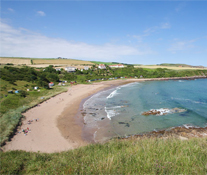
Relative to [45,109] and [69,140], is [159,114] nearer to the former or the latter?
[69,140]

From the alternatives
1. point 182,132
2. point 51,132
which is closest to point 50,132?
point 51,132

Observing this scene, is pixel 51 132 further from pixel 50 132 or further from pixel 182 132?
pixel 182 132

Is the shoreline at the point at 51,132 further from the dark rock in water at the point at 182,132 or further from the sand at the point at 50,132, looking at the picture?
the dark rock in water at the point at 182,132

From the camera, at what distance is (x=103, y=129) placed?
18.7 meters

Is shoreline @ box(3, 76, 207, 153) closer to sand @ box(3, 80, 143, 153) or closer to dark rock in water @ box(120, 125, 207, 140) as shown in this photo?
sand @ box(3, 80, 143, 153)

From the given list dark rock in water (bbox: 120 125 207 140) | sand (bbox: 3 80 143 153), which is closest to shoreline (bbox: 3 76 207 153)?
sand (bbox: 3 80 143 153)

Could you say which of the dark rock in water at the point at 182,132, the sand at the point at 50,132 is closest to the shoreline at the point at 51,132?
the sand at the point at 50,132

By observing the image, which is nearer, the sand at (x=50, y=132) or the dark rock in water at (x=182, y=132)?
the sand at (x=50, y=132)

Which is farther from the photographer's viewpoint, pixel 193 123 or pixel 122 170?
pixel 193 123

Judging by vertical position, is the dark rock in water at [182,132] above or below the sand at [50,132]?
above

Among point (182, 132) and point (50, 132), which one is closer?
point (182, 132)

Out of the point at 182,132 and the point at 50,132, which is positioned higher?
the point at 182,132

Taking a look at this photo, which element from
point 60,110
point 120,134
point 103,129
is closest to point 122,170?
point 120,134

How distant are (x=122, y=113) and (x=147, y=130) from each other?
747 cm
